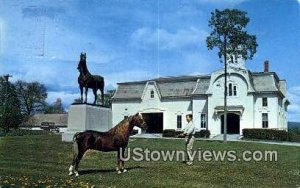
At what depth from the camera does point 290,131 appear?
30.8m

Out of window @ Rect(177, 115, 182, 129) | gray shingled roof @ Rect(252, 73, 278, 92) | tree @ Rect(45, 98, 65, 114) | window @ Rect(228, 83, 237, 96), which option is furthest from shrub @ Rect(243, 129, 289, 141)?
tree @ Rect(45, 98, 65, 114)

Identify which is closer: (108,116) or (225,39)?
(108,116)

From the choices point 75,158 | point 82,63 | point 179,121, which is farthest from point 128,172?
point 179,121

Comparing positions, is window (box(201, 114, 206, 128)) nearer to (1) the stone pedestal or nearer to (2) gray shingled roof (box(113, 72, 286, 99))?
(2) gray shingled roof (box(113, 72, 286, 99))

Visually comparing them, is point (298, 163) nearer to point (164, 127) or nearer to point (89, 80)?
point (89, 80)

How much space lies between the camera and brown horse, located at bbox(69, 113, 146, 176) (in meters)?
9.73

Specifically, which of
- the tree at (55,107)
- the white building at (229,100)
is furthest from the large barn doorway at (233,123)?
the tree at (55,107)

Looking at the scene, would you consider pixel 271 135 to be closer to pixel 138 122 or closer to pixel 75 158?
pixel 138 122

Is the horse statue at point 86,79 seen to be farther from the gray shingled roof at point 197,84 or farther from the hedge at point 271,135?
the gray shingled roof at point 197,84

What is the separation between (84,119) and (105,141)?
563cm

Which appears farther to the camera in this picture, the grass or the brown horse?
the brown horse

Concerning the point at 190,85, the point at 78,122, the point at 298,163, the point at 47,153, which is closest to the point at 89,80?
the point at 47,153

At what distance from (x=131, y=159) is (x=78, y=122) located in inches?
163

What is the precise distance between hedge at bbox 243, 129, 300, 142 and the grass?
1821 centimetres
